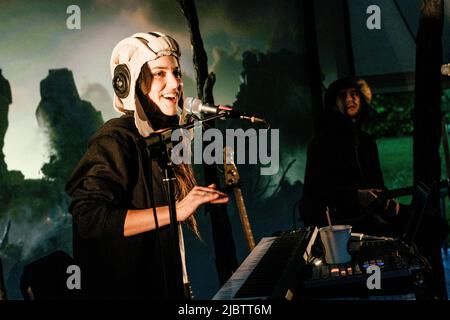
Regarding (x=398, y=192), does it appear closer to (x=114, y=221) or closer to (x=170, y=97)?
(x=170, y=97)

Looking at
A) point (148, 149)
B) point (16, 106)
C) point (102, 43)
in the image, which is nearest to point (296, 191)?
point (102, 43)

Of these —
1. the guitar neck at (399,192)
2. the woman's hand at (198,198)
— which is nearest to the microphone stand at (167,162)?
the woman's hand at (198,198)

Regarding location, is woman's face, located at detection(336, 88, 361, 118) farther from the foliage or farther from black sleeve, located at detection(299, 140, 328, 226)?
the foliage

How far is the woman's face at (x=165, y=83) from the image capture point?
101 inches

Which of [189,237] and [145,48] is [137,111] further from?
[189,237]

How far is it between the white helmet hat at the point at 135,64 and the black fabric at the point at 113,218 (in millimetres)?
75

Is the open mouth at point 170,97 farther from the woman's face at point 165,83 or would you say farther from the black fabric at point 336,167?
the black fabric at point 336,167

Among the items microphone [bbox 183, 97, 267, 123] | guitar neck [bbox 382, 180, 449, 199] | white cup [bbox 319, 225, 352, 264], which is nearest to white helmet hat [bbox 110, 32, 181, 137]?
microphone [bbox 183, 97, 267, 123]

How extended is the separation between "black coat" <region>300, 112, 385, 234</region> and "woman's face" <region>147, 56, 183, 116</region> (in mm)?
2304

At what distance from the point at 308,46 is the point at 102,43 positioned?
7.46 feet

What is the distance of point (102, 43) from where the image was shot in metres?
5.42

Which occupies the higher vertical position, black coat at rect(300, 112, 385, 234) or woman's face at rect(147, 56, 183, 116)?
woman's face at rect(147, 56, 183, 116)

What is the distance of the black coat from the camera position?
460 centimetres
